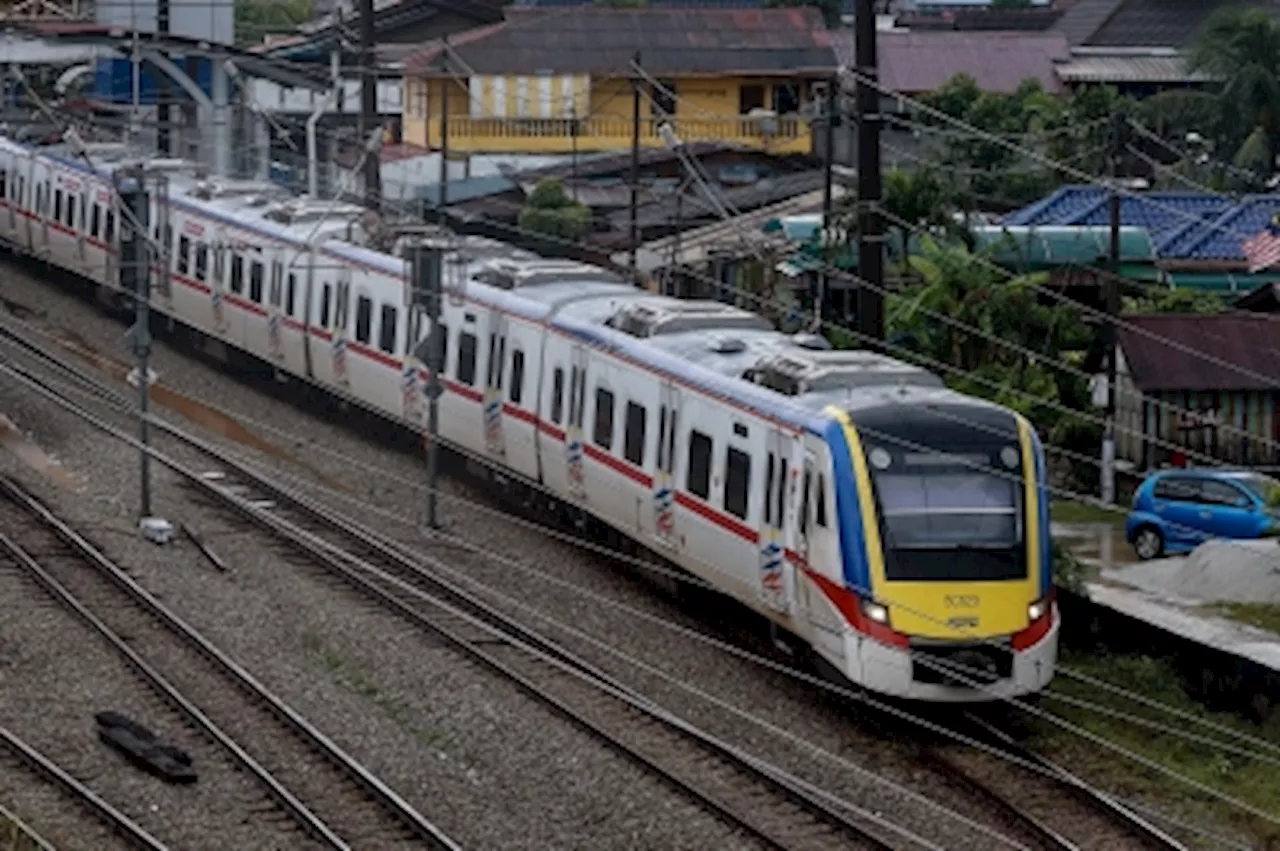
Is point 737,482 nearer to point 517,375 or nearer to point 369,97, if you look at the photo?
point 517,375

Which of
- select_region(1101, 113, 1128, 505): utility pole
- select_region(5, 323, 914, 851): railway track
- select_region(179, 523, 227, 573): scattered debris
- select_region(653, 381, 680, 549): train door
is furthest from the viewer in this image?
select_region(1101, 113, 1128, 505): utility pole

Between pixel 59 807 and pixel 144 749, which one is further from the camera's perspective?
pixel 144 749

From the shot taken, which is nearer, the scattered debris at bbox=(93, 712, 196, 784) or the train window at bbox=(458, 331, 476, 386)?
the scattered debris at bbox=(93, 712, 196, 784)

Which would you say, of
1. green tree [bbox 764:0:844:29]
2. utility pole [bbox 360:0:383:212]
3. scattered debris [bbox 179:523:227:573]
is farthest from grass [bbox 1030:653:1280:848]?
green tree [bbox 764:0:844:29]

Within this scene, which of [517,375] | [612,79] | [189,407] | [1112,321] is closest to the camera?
[517,375]

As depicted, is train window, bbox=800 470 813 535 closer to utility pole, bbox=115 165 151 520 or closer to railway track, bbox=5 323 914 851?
railway track, bbox=5 323 914 851

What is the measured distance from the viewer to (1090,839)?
1602 cm

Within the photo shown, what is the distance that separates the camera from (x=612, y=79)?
183ft

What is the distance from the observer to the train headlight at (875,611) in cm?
1767

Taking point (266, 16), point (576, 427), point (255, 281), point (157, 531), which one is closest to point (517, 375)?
point (576, 427)

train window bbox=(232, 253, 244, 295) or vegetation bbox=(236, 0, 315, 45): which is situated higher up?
vegetation bbox=(236, 0, 315, 45)

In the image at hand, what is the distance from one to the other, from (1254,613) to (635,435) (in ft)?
19.5

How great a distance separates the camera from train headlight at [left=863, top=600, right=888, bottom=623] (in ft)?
58.0

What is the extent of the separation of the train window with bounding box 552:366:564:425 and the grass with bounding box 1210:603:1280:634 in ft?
20.1
